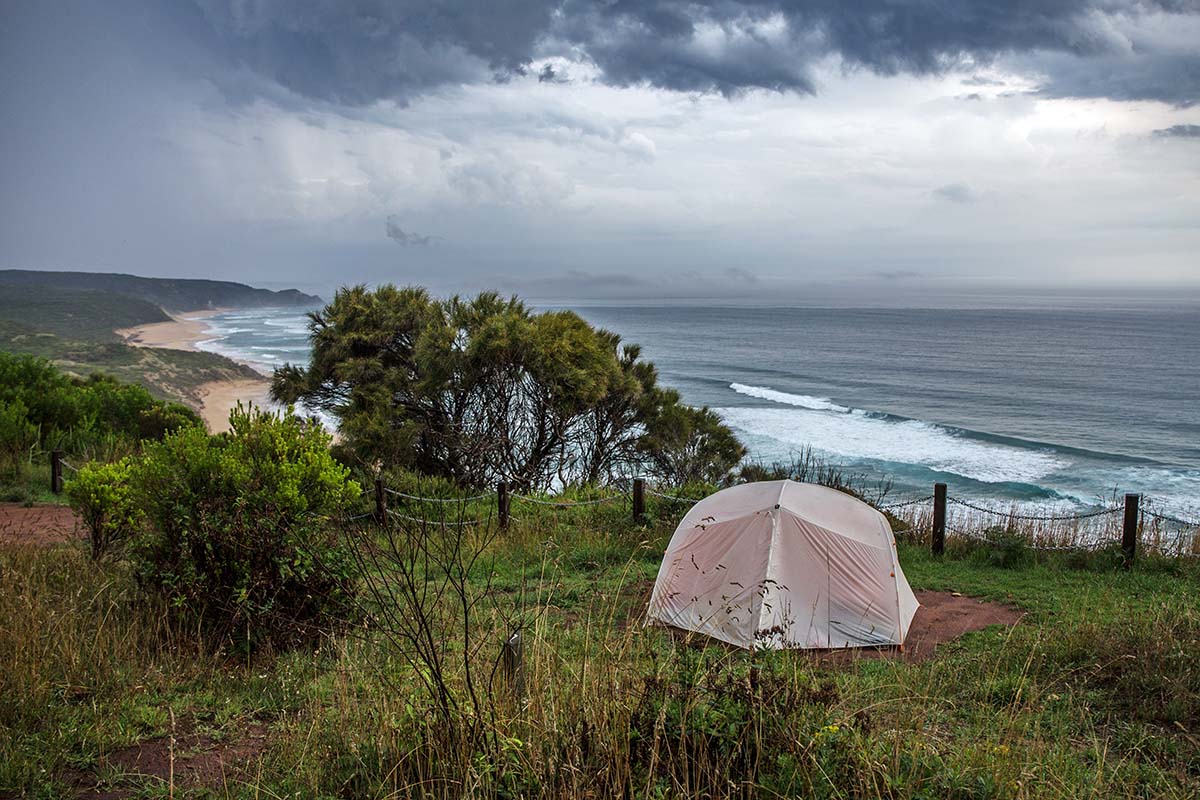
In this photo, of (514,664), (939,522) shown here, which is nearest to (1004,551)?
(939,522)

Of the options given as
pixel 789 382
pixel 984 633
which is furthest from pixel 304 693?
pixel 789 382

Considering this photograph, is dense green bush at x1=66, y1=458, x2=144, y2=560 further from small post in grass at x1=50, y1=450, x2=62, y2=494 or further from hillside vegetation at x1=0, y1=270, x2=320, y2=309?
hillside vegetation at x1=0, y1=270, x2=320, y2=309

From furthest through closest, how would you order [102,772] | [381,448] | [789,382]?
[789,382], [381,448], [102,772]

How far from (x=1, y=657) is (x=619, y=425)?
14854mm

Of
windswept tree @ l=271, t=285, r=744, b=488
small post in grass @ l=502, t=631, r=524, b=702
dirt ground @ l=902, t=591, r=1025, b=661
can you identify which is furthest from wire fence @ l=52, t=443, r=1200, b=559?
small post in grass @ l=502, t=631, r=524, b=702

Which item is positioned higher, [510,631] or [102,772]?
[510,631]

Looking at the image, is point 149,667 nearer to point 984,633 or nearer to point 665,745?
point 665,745

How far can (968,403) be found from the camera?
44.6m

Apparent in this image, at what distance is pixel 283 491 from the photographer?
6195 mm

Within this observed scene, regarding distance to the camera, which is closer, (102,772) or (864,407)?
(102,772)

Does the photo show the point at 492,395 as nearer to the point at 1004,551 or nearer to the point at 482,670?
the point at 1004,551

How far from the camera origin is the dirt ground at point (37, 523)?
9230 mm

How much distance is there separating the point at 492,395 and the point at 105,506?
10.6m

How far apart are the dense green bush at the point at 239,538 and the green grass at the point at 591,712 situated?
261mm
